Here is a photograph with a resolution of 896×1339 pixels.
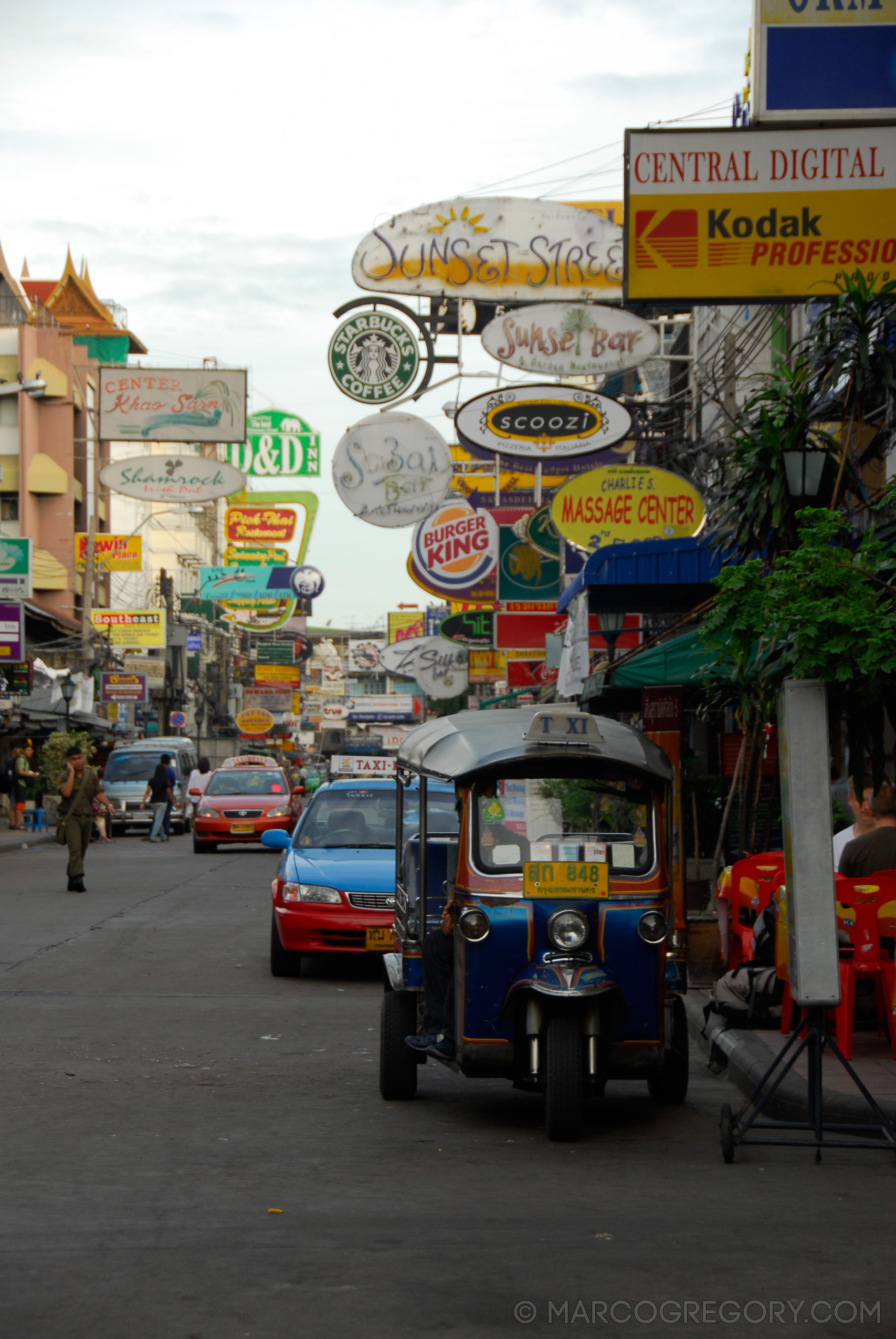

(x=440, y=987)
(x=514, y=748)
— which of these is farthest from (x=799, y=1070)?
(x=514, y=748)

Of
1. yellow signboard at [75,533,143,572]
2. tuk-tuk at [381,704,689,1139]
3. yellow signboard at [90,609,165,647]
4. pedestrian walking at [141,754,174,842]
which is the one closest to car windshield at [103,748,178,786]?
pedestrian walking at [141,754,174,842]

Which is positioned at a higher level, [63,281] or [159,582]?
[63,281]

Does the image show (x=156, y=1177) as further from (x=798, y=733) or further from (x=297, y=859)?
(x=297, y=859)

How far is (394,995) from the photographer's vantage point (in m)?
8.34

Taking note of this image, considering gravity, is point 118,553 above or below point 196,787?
above

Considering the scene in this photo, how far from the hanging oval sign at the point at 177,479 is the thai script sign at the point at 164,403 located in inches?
107

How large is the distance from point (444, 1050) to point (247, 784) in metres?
23.6

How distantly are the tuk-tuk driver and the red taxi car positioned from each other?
67.2ft

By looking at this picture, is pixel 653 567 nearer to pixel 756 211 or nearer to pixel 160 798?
pixel 756 211

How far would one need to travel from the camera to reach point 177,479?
30.3 metres

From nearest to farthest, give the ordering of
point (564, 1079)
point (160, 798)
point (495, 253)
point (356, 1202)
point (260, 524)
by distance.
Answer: point (356, 1202)
point (564, 1079)
point (495, 253)
point (160, 798)
point (260, 524)

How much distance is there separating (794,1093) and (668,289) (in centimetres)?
630

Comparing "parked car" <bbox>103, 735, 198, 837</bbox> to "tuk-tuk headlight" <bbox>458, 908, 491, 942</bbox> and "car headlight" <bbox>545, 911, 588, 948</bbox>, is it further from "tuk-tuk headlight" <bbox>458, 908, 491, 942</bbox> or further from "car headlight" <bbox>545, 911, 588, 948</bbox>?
"car headlight" <bbox>545, 911, 588, 948</bbox>

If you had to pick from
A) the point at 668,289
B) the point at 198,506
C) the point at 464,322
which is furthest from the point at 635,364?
the point at 198,506
